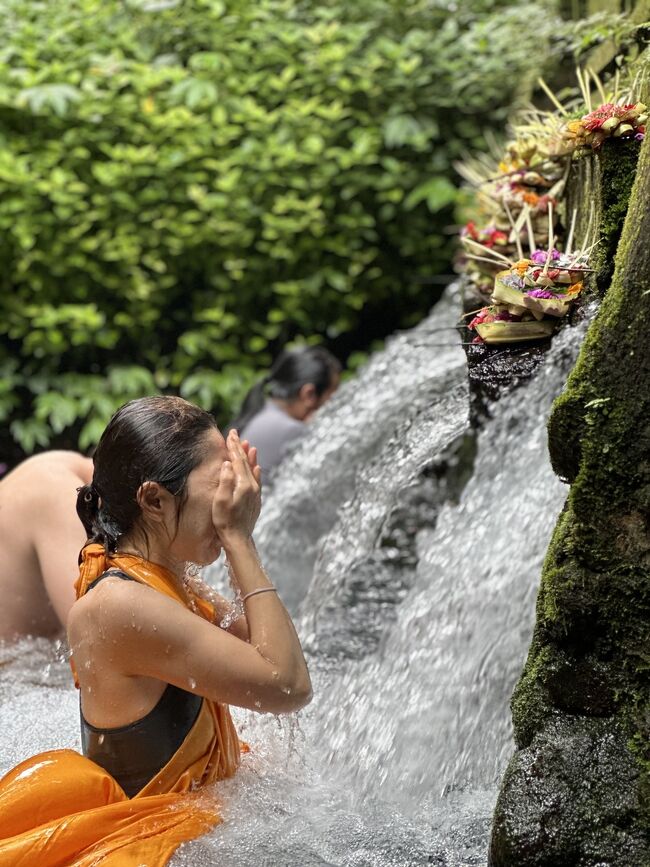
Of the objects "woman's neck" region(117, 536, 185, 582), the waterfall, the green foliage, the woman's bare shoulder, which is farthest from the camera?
the green foliage

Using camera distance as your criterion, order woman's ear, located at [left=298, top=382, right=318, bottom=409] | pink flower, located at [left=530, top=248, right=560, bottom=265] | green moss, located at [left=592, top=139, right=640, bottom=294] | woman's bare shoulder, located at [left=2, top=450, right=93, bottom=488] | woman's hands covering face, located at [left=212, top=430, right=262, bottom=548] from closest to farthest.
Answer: woman's hands covering face, located at [left=212, top=430, right=262, bottom=548], green moss, located at [left=592, top=139, right=640, bottom=294], pink flower, located at [left=530, top=248, right=560, bottom=265], woman's bare shoulder, located at [left=2, top=450, right=93, bottom=488], woman's ear, located at [left=298, top=382, right=318, bottom=409]

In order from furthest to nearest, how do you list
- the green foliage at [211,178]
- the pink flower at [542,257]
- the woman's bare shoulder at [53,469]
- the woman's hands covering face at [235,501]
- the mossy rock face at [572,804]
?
the green foliage at [211,178] < the woman's bare shoulder at [53,469] < the pink flower at [542,257] < the woman's hands covering face at [235,501] < the mossy rock face at [572,804]

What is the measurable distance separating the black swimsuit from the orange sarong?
0.09 ft

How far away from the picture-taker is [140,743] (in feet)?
7.63

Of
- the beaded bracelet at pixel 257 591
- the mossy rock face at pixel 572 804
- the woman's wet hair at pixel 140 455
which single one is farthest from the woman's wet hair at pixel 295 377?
the mossy rock face at pixel 572 804

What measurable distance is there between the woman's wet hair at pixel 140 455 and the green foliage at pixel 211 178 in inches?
196

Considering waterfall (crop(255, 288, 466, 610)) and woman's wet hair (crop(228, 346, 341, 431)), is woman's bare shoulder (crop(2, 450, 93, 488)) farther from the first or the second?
woman's wet hair (crop(228, 346, 341, 431))

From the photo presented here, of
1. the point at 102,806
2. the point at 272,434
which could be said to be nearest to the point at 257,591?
the point at 102,806

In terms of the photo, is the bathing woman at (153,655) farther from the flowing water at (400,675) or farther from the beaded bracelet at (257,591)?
the flowing water at (400,675)

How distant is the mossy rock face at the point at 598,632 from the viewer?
6.66 feet

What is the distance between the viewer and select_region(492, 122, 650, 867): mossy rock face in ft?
6.66

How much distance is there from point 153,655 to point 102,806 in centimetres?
33

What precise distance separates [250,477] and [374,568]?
3.25 m

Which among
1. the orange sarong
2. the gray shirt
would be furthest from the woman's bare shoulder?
the gray shirt
